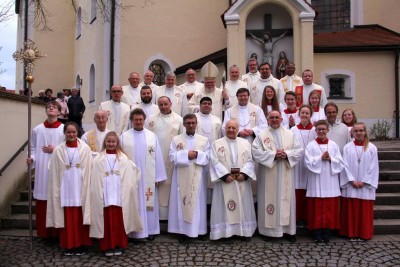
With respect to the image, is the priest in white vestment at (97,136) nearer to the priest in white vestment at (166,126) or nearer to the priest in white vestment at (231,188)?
the priest in white vestment at (166,126)

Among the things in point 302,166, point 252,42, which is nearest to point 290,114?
point 302,166

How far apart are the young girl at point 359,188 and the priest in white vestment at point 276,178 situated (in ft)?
2.72

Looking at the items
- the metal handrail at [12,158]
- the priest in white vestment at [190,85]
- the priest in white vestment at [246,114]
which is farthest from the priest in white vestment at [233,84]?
the metal handrail at [12,158]

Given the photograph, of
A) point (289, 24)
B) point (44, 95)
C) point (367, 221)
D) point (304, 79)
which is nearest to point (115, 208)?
point (367, 221)

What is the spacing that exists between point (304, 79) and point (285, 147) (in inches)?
103

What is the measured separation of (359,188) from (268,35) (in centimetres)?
830

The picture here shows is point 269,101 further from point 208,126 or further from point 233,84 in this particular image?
point 233,84

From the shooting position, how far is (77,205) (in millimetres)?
5875

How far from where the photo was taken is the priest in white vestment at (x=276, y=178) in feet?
21.4

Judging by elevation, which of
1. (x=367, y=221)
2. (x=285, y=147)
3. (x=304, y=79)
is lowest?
(x=367, y=221)

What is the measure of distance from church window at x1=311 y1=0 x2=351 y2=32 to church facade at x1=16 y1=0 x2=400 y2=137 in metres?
0.04

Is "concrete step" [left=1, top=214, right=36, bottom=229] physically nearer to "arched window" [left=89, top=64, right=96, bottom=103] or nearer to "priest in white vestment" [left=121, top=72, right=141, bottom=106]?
"priest in white vestment" [left=121, top=72, right=141, bottom=106]

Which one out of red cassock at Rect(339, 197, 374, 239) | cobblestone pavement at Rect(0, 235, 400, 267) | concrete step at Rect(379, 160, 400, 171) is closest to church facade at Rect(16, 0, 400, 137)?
concrete step at Rect(379, 160, 400, 171)

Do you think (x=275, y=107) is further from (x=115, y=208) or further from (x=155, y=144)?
(x=115, y=208)
